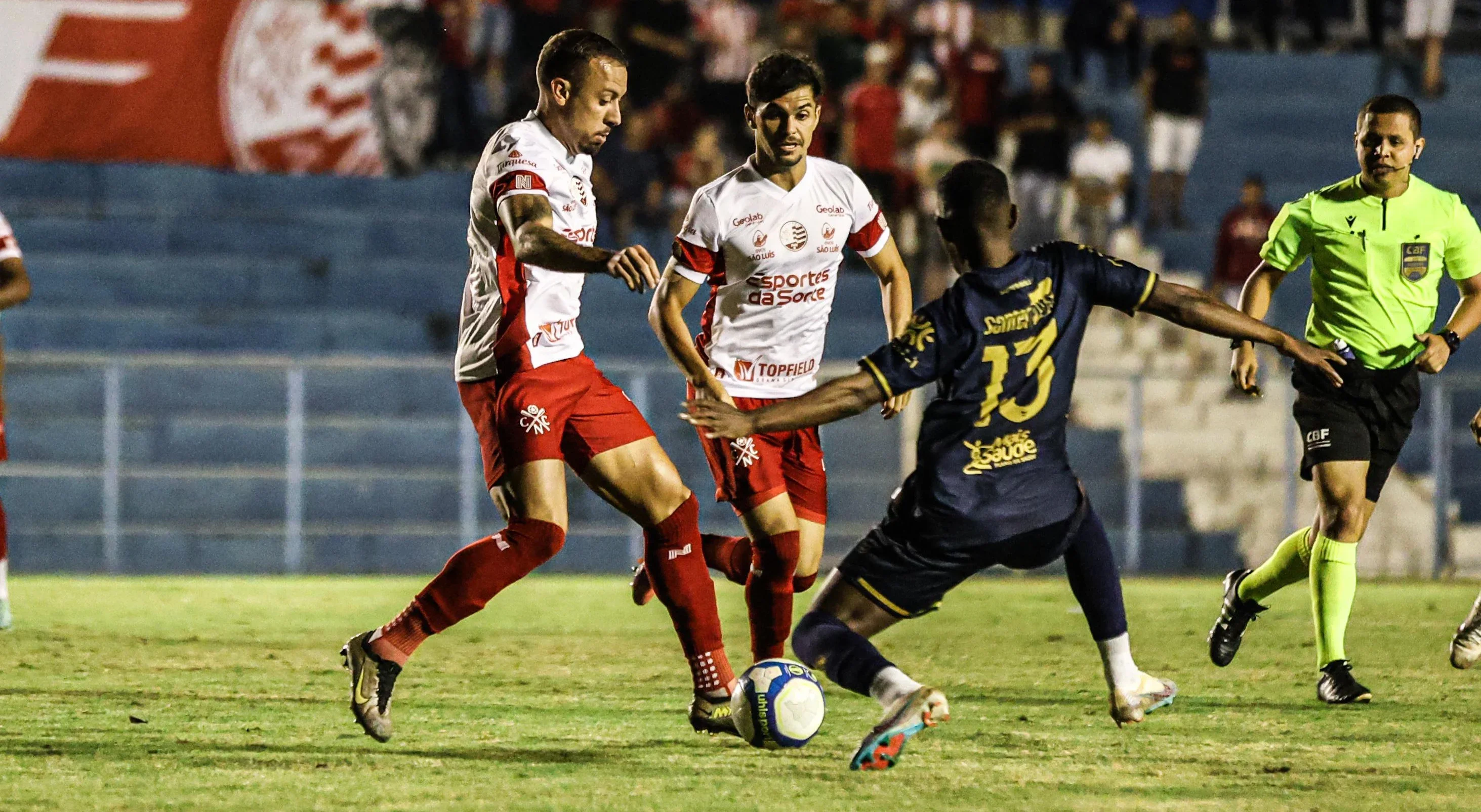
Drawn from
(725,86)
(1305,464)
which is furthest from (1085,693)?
(725,86)

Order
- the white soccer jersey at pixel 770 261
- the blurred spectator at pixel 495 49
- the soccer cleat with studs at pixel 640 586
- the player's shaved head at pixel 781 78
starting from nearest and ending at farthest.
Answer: the player's shaved head at pixel 781 78
the white soccer jersey at pixel 770 261
the soccer cleat with studs at pixel 640 586
the blurred spectator at pixel 495 49

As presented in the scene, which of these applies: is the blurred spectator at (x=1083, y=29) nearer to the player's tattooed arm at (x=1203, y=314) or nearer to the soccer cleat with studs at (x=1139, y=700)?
the player's tattooed arm at (x=1203, y=314)

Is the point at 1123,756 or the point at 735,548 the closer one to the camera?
the point at 1123,756

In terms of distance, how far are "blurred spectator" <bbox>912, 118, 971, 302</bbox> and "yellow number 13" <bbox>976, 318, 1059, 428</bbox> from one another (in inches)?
428

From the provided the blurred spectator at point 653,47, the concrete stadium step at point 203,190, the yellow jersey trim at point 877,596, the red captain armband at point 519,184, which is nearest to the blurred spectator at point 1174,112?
the blurred spectator at point 653,47

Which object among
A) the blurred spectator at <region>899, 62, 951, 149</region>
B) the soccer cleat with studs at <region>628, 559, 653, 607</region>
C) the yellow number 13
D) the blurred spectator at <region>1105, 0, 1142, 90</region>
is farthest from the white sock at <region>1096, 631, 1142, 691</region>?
the blurred spectator at <region>1105, 0, 1142, 90</region>

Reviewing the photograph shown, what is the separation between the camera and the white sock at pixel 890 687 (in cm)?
527

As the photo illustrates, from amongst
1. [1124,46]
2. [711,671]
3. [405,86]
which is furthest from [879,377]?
[1124,46]

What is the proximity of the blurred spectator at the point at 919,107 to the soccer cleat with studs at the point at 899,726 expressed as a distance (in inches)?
497

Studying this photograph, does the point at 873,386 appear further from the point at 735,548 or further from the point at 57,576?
the point at 57,576

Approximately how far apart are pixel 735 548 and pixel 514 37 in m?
11.4

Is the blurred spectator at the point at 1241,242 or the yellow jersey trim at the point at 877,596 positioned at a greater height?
the yellow jersey trim at the point at 877,596

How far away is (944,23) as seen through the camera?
1905cm

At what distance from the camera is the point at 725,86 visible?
17922mm
